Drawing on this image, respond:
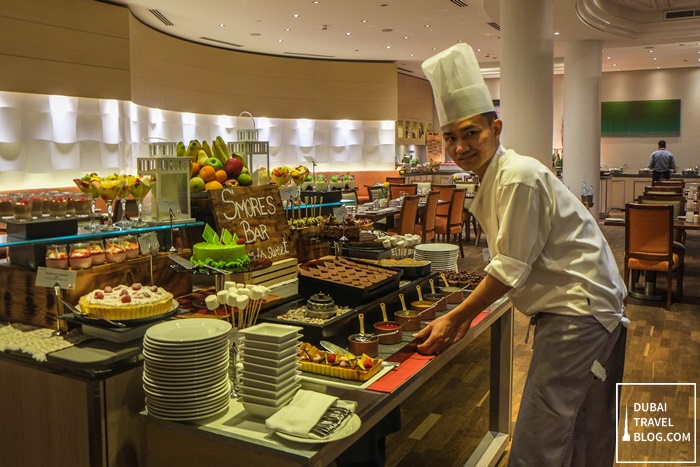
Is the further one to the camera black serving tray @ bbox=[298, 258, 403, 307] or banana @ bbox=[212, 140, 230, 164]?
banana @ bbox=[212, 140, 230, 164]

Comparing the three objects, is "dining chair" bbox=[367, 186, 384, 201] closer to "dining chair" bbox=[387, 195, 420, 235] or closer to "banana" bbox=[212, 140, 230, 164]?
"dining chair" bbox=[387, 195, 420, 235]

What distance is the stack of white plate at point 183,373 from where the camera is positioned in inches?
61.3

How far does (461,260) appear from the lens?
26.7ft

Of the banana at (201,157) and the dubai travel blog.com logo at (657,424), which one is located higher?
the banana at (201,157)

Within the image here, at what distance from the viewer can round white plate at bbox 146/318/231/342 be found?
1580mm

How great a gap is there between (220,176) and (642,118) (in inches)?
627

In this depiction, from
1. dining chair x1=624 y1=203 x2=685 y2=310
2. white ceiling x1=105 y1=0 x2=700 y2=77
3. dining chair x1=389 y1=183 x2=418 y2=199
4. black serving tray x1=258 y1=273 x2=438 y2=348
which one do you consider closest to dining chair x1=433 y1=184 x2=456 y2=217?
dining chair x1=389 y1=183 x2=418 y2=199

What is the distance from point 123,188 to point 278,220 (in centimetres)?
67

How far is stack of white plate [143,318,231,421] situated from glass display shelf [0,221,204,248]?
627 mm

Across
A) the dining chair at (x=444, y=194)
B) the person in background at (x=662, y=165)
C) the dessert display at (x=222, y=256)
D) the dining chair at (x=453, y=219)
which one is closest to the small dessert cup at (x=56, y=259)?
the dessert display at (x=222, y=256)

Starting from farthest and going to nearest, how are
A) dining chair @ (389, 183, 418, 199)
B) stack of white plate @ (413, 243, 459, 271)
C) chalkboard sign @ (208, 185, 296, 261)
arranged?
1. dining chair @ (389, 183, 418, 199)
2. stack of white plate @ (413, 243, 459, 271)
3. chalkboard sign @ (208, 185, 296, 261)

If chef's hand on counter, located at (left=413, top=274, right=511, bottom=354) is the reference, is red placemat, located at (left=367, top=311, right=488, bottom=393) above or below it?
below

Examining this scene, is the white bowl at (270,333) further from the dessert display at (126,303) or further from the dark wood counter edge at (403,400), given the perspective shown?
the dessert display at (126,303)

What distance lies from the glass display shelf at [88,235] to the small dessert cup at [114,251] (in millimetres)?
55
